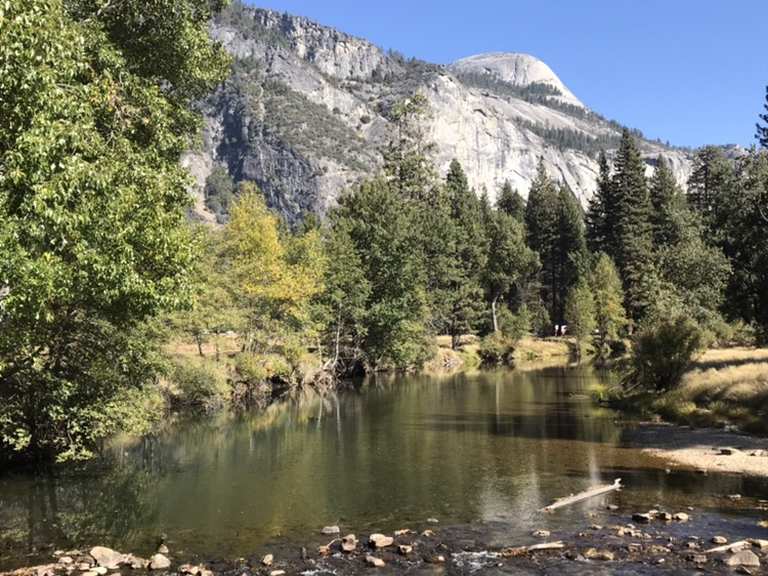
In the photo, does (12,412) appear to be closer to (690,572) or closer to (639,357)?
(690,572)

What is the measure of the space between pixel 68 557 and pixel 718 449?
2190 centimetres

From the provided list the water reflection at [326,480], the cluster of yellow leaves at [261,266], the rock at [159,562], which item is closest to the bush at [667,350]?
the water reflection at [326,480]

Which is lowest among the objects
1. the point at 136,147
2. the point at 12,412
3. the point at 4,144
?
the point at 12,412

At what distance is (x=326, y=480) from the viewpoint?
22.9 meters

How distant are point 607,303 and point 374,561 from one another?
249 ft

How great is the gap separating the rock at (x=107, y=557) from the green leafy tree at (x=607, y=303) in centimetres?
7337

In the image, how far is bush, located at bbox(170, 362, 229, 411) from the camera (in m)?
38.8

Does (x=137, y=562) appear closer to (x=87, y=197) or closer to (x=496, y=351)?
(x=87, y=197)

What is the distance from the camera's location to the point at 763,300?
4300 centimetres

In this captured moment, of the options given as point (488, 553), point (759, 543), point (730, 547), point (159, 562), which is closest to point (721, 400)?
point (759, 543)

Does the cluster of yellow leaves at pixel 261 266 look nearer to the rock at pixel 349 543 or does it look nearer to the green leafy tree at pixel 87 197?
the green leafy tree at pixel 87 197

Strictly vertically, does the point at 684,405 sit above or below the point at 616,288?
below

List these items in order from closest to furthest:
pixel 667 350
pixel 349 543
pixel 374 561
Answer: pixel 374 561, pixel 349 543, pixel 667 350

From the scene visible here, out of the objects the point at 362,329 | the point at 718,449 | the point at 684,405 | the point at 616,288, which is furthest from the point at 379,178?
the point at 718,449
